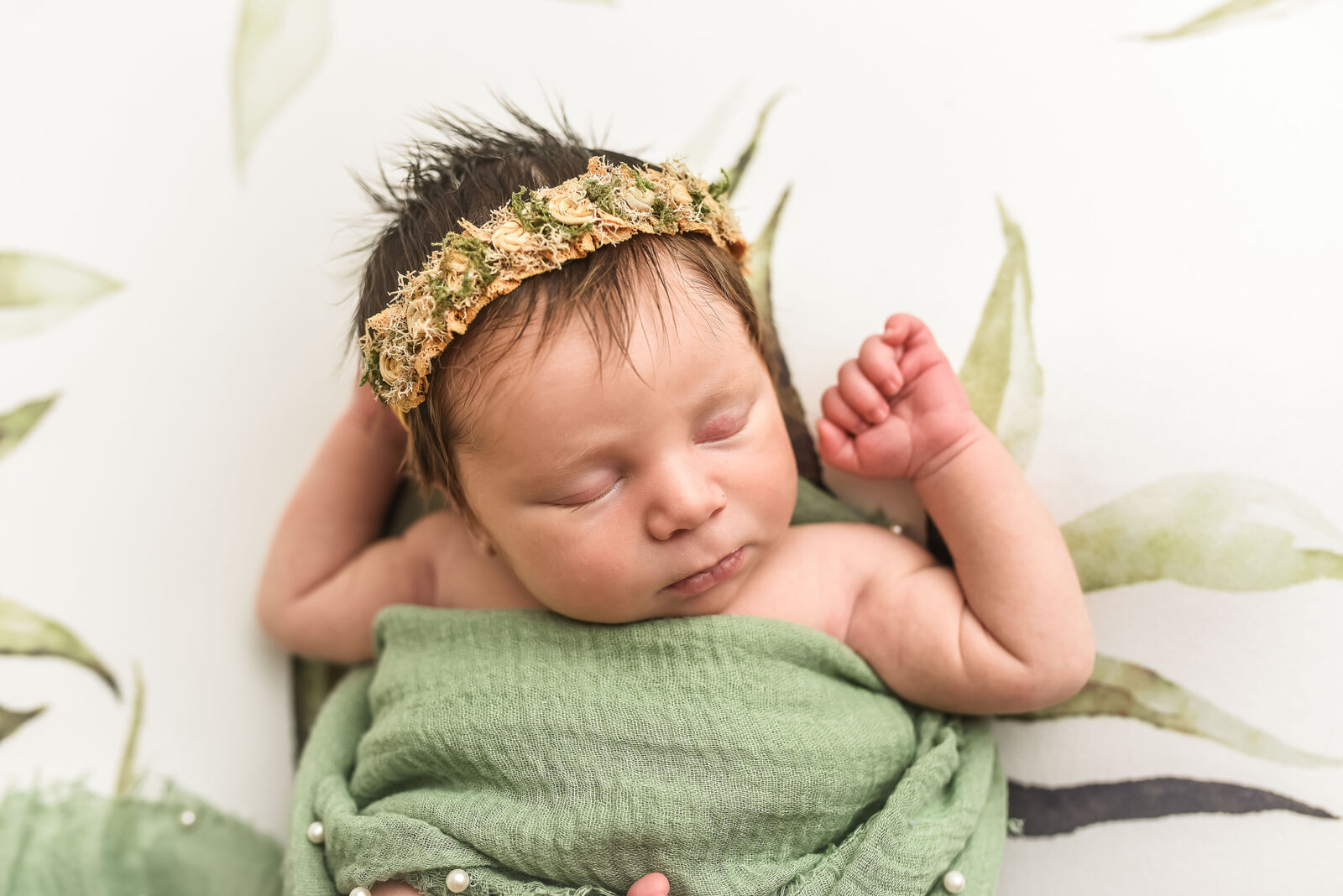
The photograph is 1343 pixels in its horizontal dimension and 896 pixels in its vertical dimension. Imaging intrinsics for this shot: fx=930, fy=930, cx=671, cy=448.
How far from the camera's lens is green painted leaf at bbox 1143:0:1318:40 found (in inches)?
41.9

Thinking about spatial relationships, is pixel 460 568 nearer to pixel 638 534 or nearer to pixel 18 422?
pixel 638 534

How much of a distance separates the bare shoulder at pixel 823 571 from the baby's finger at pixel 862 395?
0.15 m

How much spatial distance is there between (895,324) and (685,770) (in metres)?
0.55

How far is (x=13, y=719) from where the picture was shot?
1.11 metres

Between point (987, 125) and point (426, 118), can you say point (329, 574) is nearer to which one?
point (426, 118)

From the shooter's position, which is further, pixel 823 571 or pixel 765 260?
pixel 765 260

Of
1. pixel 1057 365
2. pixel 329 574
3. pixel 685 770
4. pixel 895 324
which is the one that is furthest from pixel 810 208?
pixel 329 574

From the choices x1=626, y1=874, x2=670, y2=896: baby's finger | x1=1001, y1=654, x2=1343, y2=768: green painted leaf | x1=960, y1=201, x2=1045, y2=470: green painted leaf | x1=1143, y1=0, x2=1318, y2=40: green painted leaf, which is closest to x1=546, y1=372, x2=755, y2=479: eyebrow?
x1=960, y1=201, x2=1045, y2=470: green painted leaf

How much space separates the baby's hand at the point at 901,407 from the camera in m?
1.04

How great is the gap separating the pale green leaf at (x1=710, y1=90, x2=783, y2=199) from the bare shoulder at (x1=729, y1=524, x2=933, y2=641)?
0.47 metres

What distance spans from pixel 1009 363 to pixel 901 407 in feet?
0.47

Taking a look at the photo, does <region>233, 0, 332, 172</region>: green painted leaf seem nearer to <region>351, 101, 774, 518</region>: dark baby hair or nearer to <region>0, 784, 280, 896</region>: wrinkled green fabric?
<region>351, 101, 774, 518</region>: dark baby hair

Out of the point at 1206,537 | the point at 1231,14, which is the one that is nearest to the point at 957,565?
the point at 1206,537

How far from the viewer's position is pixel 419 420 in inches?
39.3
